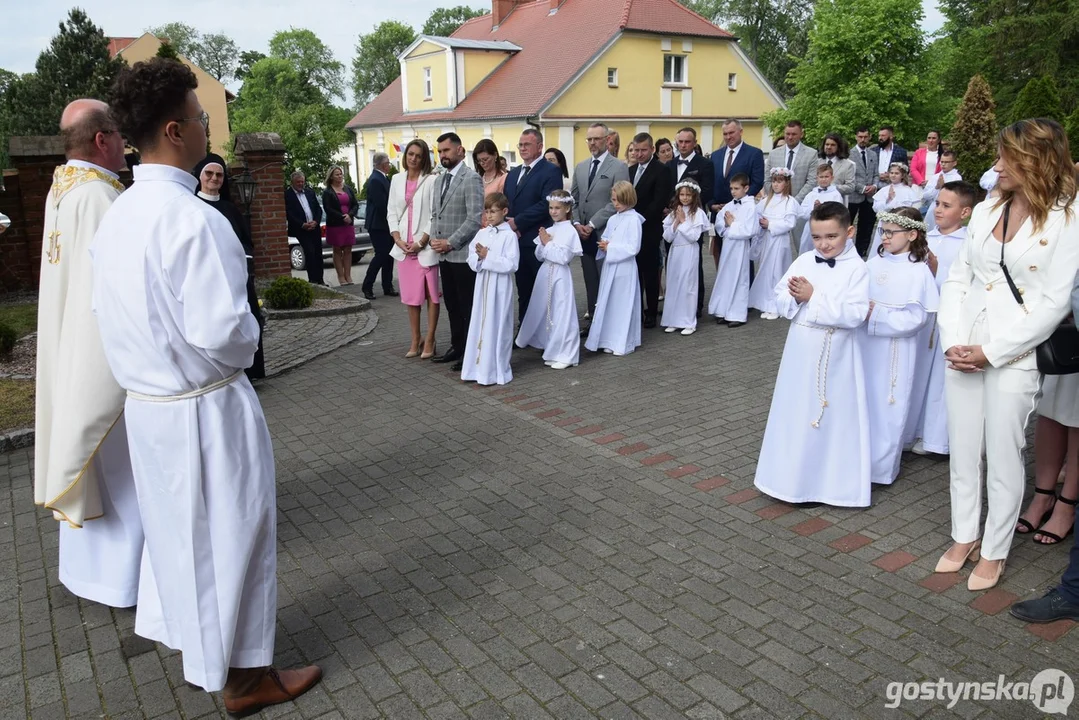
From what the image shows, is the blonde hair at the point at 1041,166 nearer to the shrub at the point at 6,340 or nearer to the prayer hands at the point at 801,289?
the prayer hands at the point at 801,289

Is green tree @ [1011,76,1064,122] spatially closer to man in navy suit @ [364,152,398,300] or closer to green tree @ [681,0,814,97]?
man in navy suit @ [364,152,398,300]

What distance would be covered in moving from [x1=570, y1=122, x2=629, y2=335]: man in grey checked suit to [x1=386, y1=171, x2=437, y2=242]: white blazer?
5.33ft

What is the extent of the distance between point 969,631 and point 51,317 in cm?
445

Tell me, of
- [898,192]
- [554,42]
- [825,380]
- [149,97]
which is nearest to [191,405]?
[149,97]

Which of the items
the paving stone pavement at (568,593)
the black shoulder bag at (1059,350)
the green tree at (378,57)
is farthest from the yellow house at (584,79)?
the green tree at (378,57)

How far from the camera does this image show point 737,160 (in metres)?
11.2

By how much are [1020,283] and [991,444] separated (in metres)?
0.78

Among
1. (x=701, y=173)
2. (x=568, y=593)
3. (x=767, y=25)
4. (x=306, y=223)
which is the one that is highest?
(x=767, y=25)

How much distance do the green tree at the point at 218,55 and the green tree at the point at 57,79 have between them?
187ft

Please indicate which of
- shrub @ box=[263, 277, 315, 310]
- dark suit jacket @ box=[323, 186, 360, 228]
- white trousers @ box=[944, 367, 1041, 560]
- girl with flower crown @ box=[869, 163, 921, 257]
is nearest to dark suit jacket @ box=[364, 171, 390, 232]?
dark suit jacket @ box=[323, 186, 360, 228]

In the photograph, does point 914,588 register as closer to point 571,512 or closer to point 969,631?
point 969,631

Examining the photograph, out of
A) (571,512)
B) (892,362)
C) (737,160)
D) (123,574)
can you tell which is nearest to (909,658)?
(571,512)

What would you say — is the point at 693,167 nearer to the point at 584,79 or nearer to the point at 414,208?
the point at 414,208

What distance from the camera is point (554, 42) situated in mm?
36250
